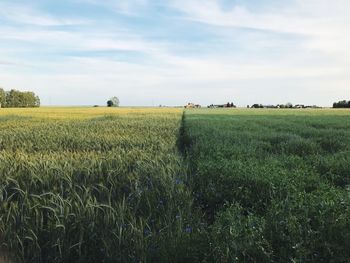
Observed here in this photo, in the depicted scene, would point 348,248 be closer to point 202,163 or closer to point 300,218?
point 300,218

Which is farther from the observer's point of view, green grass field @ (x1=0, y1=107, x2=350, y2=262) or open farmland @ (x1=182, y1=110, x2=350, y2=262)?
green grass field @ (x1=0, y1=107, x2=350, y2=262)

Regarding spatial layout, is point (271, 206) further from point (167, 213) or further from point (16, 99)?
point (16, 99)

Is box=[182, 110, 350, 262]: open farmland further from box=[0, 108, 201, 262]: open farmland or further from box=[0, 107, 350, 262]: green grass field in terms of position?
box=[0, 108, 201, 262]: open farmland

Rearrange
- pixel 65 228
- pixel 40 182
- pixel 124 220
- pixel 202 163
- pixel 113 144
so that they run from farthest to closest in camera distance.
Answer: pixel 113 144 → pixel 202 163 → pixel 40 182 → pixel 124 220 → pixel 65 228

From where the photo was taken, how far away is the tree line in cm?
9470

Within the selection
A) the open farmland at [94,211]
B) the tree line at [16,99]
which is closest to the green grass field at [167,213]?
the open farmland at [94,211]

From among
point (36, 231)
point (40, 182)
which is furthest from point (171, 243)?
point (40, 182)

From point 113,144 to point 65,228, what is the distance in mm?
6452

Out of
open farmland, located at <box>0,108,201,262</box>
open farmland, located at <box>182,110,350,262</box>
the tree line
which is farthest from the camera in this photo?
the tree line

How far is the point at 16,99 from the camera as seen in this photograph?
97438mm

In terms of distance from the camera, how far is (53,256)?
4574 mm

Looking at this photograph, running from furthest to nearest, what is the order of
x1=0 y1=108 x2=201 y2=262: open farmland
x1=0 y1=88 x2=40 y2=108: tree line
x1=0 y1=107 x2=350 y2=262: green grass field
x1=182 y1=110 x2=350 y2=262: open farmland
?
x1=0 y1=88 x2=40 y2=108: tree line < x1=0 y1=108 x2=201 y2=262: open farmland < x1=0 y1=107 x2=350 y2=262: green grass field < x1=182 y1=110 x2=350 y2=262: open farmland

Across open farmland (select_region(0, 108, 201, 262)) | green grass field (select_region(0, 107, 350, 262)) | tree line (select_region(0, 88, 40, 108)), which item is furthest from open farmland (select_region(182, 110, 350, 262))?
tree line (select_region(0, 88, 40, 108))

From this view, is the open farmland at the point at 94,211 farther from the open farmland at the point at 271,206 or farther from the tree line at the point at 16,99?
the tree line at the point at 16,99
